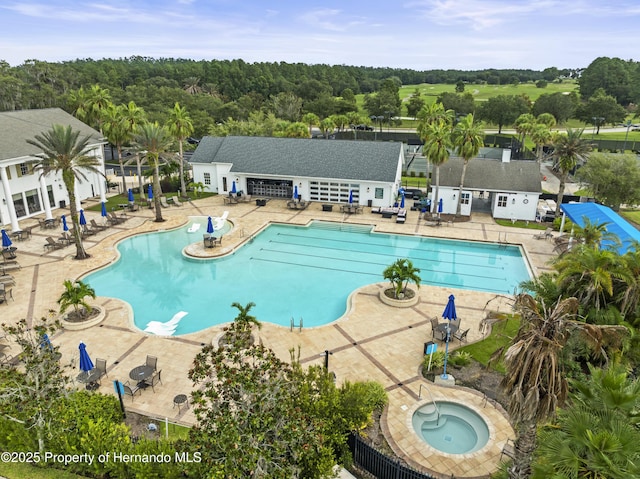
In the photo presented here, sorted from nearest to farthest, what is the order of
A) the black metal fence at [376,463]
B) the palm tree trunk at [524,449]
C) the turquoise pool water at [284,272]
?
the palm tree trunk at [524,449]
the black metal fence at [376,463]
the turquoise pool water at [284,272]

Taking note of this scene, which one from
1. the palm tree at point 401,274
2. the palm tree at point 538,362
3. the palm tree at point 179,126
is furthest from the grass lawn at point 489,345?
the palm tree at point 179,126

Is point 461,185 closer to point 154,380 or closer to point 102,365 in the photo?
point 154,380

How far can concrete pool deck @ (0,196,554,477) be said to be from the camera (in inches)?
553

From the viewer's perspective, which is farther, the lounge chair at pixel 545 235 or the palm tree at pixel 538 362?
the lounge chair at pixel 545 235

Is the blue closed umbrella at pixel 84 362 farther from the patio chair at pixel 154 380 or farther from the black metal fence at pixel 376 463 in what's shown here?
the black metal fence at pixel 376 463

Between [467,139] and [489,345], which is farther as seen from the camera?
[467,139]

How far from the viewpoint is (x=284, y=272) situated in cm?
2708

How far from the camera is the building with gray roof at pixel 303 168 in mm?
38469

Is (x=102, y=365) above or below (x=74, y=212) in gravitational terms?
below

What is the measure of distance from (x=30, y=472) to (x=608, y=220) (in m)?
29.1

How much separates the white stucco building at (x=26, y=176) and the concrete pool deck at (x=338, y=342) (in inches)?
169

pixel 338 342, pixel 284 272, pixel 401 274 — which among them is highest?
pixel 401 274

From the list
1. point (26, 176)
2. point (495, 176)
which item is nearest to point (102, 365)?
point (26, 176)

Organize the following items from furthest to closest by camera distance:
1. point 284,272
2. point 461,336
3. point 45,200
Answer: point 45,200, point 284,272, point 461,336
